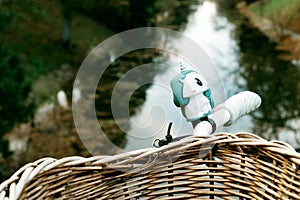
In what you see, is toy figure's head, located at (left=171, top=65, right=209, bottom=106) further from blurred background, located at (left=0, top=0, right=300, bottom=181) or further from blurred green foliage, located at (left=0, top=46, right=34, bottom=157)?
blurred green foliage, located at (left=0, top=46, right=34, bottom=157)

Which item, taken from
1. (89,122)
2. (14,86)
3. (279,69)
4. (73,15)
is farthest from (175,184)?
(73,15)

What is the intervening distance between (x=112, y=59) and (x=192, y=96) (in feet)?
17.5

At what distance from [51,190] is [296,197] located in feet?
0.99

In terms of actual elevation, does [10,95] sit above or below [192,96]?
above

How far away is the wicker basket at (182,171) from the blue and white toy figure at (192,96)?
4 cm

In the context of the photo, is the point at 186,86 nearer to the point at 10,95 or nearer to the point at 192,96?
the point at 192,96

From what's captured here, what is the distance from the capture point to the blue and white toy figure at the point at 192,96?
63 centimetres

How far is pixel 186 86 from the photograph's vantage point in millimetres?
634

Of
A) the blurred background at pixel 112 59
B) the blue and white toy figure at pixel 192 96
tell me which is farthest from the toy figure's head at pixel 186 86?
the blurred background at pixel 112 59

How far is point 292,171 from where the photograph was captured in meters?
0.62

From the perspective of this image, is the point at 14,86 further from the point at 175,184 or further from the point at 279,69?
the point at 279,69

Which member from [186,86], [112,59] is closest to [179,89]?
[186,86]

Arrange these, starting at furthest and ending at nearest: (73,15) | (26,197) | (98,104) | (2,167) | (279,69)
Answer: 1. (73,15)
2. (279,69)
3. (98,104)
4. (2,167)
5. (26,197)

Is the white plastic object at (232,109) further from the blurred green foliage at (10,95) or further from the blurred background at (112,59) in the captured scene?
the blurred green foliage at (10,95)
